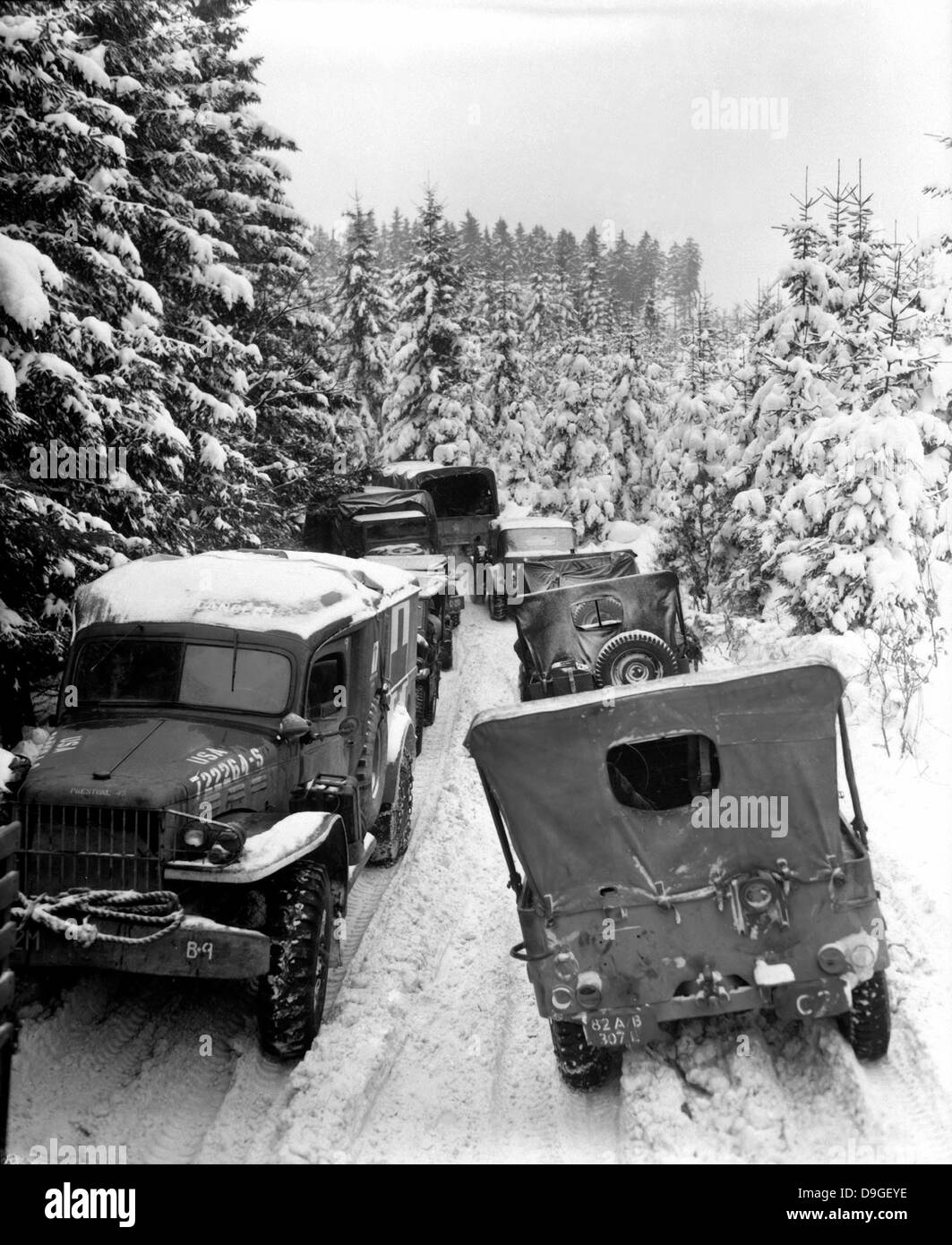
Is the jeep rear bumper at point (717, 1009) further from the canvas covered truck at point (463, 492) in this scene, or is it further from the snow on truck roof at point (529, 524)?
the canvas covered truck at point (463, 492)

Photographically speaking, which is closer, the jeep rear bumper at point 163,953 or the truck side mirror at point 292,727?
the jeep rear bumper at point 163,953

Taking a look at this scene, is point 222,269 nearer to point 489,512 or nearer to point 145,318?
point 145,318

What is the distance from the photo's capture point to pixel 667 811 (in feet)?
14.9

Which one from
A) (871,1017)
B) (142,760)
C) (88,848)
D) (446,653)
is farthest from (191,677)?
(446,653)

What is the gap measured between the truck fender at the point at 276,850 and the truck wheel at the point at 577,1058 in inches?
66.4

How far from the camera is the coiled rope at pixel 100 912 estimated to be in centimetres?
448

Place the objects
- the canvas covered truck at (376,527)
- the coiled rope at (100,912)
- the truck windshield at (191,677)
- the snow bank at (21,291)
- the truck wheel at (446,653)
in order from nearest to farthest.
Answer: the coiled rope at (100,912)
the truck windshield at (191,677)
the snow bank at (21,291)
the truck wheel at (446,653)
the canvas covered truck at (376,527)

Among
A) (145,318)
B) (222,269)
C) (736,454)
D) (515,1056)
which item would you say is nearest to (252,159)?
(222,269)

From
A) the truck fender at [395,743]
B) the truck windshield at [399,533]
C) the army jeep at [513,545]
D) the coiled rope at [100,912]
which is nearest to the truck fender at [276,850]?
the coiled rope at [100,912]

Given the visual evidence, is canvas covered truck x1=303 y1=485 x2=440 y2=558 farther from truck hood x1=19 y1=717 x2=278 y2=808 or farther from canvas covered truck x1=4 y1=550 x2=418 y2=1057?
truck hood x1=19 y1=717 x2=278 y2=808

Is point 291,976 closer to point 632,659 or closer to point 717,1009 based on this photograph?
point 717,1009

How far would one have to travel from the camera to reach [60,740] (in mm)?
5500

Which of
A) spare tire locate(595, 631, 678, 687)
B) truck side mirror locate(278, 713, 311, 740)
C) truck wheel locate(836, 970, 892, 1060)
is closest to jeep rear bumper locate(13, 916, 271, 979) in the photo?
truck side mirror locate(278, 713, 311, 740)

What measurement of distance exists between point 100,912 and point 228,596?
2.41 meters
